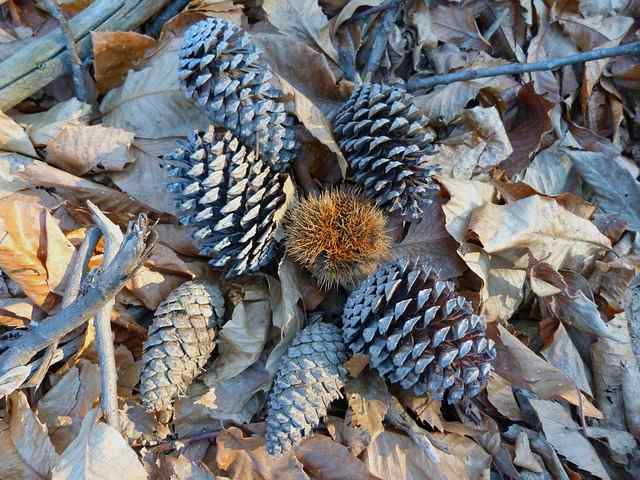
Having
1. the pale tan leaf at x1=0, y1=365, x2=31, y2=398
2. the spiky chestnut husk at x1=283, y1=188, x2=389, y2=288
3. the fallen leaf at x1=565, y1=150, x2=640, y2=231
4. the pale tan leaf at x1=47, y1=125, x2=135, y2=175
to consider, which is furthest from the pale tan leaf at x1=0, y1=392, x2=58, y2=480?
the fallen leaf at x1=565, y1=150, x2=640, y2=231

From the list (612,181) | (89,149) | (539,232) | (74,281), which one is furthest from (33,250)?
(612,181)

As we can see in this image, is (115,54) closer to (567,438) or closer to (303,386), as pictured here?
(303,386)

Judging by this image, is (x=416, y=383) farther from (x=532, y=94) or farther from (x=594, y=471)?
(x=532, y=94)

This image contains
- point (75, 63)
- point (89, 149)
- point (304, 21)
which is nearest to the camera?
point (89, 149)

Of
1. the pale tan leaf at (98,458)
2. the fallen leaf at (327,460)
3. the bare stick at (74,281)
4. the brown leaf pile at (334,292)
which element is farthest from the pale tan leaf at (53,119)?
the fallen leaf at (327,460)

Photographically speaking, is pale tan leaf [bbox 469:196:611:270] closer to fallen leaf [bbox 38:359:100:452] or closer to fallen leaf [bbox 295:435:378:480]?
fallen leaf [bbox 295:435:378:480]

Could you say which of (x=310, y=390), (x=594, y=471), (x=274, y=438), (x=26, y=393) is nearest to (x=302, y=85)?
(x=310, y=390)

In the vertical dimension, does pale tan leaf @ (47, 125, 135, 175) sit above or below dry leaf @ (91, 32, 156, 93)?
below

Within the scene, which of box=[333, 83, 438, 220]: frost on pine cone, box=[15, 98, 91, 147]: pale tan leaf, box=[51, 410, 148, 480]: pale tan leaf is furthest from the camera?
box=[15, 98, 91, 147]: pale tan leaf
